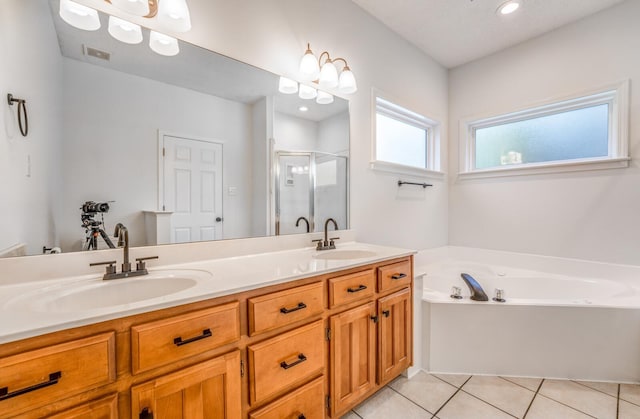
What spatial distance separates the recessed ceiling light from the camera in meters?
2.11

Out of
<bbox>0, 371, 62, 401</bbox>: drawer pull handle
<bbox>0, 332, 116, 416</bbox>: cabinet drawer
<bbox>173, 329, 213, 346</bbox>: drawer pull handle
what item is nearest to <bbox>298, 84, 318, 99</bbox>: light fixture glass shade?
<bbox>173, 329, 213, 346</bbox>: drawer pull handle

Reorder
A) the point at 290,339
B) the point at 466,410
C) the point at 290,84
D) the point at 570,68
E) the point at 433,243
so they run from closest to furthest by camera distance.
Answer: the point at 290,339 → the point at 466,410 → the point at 290,84 → the point at 570,68 → the point at 433,243

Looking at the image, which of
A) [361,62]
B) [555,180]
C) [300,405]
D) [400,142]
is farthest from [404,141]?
[300,405]

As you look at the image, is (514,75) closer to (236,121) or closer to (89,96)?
Result: (236,121)

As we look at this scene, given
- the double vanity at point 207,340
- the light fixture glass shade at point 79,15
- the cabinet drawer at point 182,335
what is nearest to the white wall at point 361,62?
the light fixture glass shade at point 79,15

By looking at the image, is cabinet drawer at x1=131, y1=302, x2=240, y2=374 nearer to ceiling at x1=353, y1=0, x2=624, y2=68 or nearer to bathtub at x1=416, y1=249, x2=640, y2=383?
bathtub at x1=416, y1=249, x2=640, y2=383

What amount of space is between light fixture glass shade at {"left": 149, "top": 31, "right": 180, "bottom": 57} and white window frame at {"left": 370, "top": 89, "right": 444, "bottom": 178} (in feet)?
4.86

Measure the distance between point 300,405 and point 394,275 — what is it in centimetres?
83

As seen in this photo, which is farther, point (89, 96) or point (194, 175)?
point (194, 175)

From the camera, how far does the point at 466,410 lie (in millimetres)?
1544

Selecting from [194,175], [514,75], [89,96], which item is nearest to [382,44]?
[514,75]

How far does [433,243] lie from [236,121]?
2.36 m

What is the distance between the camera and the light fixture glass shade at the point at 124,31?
4.00 ft

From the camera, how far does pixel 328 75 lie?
6.16ft
